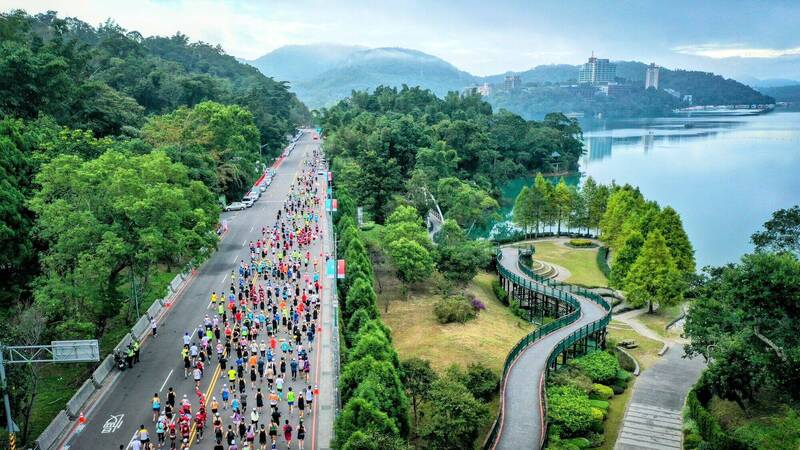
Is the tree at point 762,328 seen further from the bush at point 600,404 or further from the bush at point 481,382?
the bush at point 481,382

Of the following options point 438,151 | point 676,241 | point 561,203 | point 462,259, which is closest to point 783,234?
point 676,241

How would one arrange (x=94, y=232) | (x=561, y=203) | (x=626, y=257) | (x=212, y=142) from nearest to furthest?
(x=94, y=232)
(x=626, y=257)
(x=212, y=142)
(x=561, y=203)

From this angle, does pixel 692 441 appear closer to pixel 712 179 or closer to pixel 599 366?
pixel 599 366

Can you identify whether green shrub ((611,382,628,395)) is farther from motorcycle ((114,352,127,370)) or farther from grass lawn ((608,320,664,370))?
motorcycle ((114,352,127,370))

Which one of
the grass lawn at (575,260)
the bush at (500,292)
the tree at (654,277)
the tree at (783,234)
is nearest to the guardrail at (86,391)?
the bush at (500,292)

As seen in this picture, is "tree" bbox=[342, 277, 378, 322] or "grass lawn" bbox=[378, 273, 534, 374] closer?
"grass lawn" bbox=[378, 273, 534, 374]

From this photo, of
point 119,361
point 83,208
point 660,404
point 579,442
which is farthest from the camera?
point 83,208

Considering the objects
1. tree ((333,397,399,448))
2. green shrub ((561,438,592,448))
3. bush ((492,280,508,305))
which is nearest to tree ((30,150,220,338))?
tree ((333,397,399,448))
